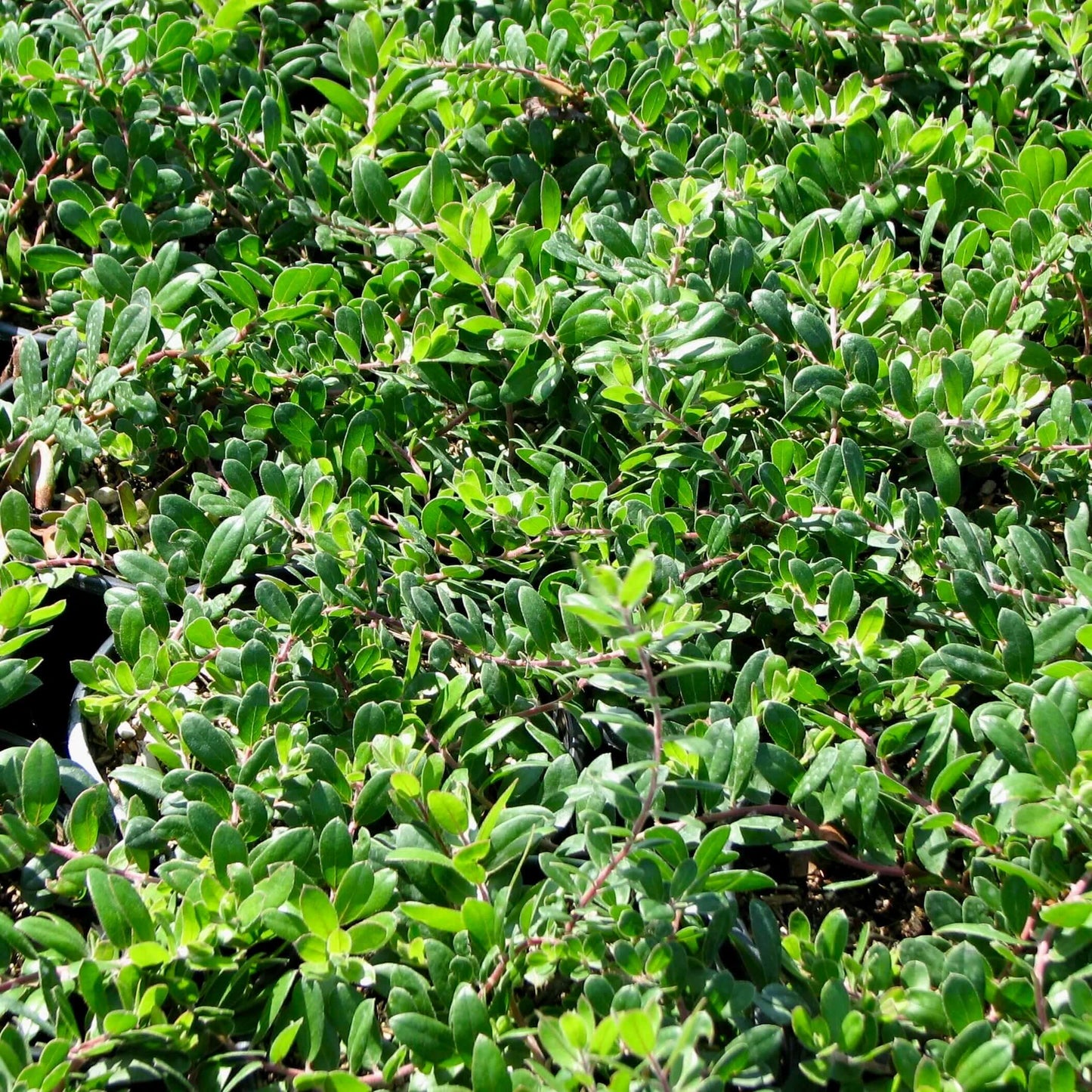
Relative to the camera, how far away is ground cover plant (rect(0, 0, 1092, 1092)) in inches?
50.8

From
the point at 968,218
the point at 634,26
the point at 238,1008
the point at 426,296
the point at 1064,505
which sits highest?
the point at 634,26

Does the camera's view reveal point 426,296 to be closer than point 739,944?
No

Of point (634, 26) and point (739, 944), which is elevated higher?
point (634, 26)

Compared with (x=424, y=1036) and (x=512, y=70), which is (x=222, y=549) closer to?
(x=424, y=1036)

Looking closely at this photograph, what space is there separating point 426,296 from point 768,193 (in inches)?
25.8

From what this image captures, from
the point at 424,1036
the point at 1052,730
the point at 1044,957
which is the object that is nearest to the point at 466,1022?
the point at 424,1036

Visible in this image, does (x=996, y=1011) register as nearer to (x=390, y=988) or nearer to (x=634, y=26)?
(x=390, y=988)

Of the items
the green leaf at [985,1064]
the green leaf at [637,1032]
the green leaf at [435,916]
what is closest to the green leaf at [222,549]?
the green leaf at [435,916]

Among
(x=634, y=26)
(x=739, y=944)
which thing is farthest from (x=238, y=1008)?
(x=634, y=26)

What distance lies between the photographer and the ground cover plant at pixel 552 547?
1.29 metres

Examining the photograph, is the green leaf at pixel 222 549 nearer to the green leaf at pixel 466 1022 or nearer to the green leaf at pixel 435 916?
the green leaf at pixel 435 916

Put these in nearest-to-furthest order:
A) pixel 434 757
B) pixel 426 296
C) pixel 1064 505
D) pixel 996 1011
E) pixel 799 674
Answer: pixel 996 1011
pixel 434 757
pixel 799 674
pixel 1064 505
pixel 426 296

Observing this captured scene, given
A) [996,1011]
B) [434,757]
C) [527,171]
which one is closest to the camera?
[996,1011]

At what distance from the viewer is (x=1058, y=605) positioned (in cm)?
157
